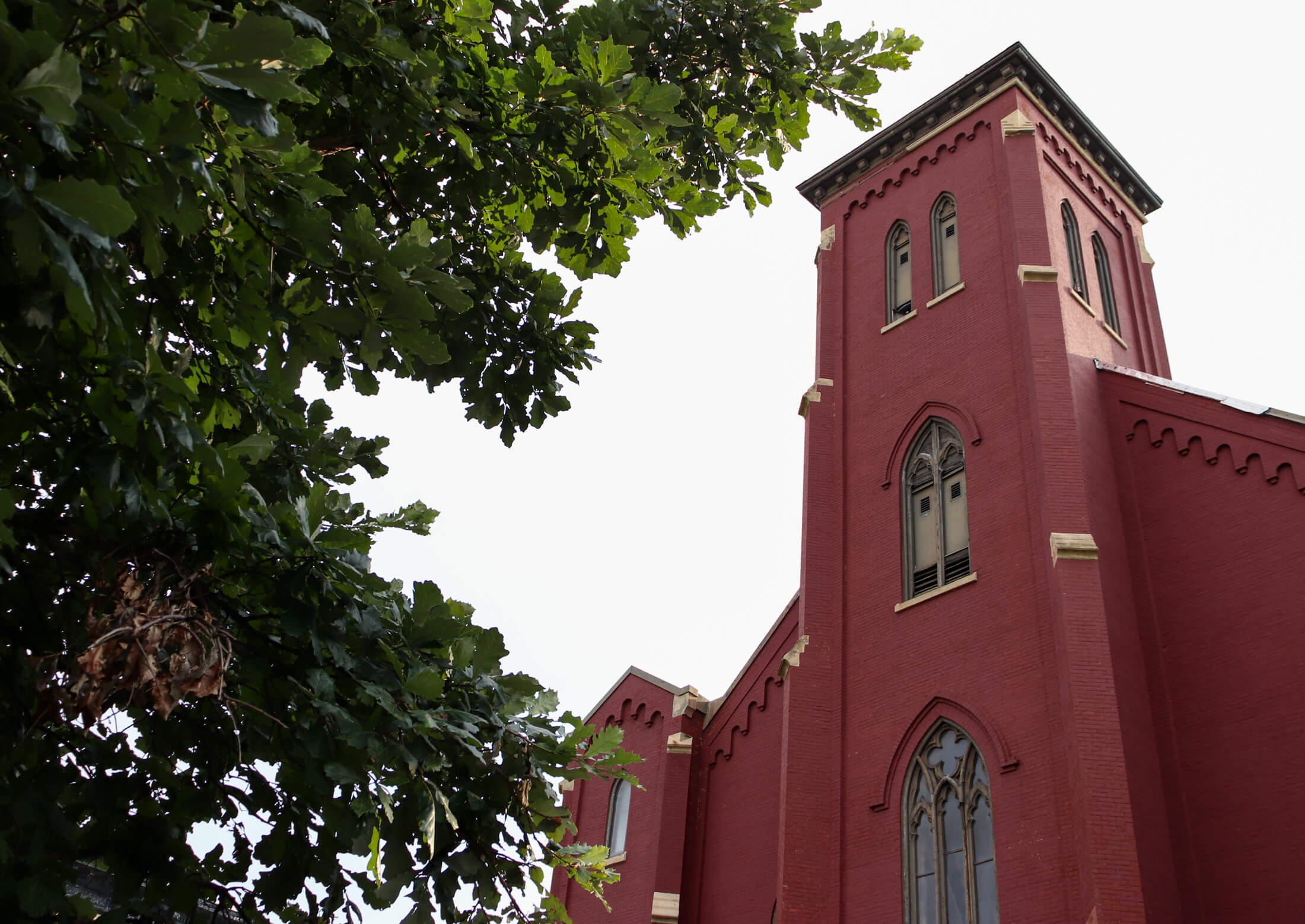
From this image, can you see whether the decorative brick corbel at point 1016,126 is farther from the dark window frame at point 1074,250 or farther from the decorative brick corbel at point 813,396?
the decorative brick corbel at point 813,396

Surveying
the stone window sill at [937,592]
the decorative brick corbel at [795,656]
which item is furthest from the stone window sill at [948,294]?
the decorative brick corbel at [795,656]

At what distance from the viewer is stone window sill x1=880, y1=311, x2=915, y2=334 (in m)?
16.5

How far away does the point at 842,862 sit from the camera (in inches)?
494

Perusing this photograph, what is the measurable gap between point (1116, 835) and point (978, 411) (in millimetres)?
5752

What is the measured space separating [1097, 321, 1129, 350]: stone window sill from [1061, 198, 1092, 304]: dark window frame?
36 cm

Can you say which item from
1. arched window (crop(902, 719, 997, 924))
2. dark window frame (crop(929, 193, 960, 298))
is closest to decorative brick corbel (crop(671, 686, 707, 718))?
arched window (crop(902, 719, 997, 924))

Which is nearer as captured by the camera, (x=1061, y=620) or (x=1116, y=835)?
(x=1116, y=835)

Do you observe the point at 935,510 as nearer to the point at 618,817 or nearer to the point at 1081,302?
the point at 1081,302

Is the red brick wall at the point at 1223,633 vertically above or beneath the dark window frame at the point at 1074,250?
beneath

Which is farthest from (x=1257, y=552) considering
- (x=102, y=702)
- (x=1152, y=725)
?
(x=102, y=702)

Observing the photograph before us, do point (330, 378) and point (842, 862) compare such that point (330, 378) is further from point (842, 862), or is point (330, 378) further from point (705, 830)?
point (705, 830)

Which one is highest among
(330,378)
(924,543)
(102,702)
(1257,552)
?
(924,543)

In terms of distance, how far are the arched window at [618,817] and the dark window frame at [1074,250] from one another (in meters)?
9.50

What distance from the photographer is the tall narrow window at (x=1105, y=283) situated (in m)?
17.2
